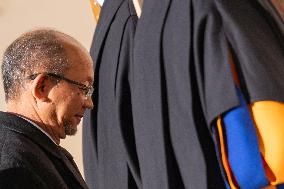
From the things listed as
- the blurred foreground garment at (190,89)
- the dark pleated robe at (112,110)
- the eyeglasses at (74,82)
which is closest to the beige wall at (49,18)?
the dark pleated robe at (112,110)

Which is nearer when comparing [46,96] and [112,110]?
[46,96]

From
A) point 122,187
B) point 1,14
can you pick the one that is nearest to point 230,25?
point 122,187

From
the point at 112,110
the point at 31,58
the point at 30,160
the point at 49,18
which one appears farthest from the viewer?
the point at 49,18

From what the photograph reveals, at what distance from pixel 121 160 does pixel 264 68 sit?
1.25 feet

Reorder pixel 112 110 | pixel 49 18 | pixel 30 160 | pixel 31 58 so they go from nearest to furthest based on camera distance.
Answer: pixel 30 160 → pixel 31 58 → pixel 112 110 → pixel 49 18

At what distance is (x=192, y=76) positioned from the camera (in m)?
0.97

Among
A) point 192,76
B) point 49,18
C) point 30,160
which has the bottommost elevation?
point 30,160

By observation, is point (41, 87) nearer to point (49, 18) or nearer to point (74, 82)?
point (74, 82)

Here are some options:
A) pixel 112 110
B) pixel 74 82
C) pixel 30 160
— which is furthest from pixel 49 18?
pixel 30 160

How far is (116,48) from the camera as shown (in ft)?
3.93

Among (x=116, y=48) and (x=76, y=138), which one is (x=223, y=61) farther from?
(x=76, y=138)

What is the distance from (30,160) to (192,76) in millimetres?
314

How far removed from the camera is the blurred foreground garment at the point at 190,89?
2.94 feet

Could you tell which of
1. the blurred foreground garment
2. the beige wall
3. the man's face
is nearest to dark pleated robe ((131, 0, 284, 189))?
the blurred foreground garment
